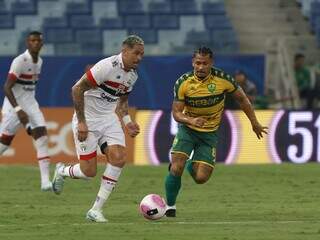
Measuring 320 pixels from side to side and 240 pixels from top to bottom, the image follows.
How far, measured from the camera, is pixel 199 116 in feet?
45.0

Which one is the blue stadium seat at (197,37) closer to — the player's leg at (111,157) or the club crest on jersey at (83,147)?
the player's leg at (111,157)

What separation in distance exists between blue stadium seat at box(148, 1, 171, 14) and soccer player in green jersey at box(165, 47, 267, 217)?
1466 cm

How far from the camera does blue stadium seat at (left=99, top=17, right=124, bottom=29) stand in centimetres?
2778

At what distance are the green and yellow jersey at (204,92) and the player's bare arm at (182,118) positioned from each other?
3.2 inches

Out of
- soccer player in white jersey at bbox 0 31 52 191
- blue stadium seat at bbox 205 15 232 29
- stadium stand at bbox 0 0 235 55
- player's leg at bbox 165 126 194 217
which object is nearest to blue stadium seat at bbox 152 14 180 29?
stadium stand at bbox 0 0 235 55

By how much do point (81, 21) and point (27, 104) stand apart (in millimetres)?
10096

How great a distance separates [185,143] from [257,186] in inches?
188

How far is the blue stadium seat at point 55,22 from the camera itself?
27734mm

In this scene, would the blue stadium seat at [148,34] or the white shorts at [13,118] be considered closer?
the white shorts at [13,118]

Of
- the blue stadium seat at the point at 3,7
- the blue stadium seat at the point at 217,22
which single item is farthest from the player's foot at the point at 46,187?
the blue stadium seat at the point at 217,22

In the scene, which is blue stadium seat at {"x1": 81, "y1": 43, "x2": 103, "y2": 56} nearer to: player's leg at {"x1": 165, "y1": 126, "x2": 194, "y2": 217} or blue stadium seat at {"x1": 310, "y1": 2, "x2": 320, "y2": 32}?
blue stadium seat at {"x1": 310, "y1": 2, "x2": 320, "y2": 32}

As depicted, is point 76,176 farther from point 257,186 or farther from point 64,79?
point 64,79

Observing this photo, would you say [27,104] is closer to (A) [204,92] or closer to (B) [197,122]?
(A) [204,92]

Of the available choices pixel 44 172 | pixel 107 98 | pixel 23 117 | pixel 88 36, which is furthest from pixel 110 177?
pixel 88 36
